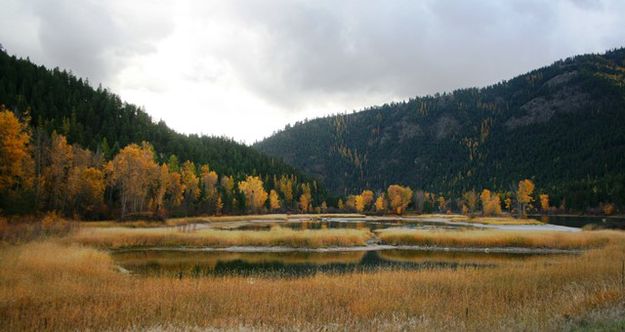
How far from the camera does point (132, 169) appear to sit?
76.2m

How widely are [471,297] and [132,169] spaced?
230ft

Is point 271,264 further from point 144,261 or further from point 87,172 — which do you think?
point 87,172

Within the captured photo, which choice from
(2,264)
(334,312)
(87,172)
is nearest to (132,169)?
(87,172)

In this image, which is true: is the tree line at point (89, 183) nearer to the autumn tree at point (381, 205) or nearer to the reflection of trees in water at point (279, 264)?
the reflection of trees in water at point (279, 264)

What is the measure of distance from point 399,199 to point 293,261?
464ft

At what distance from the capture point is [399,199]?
564ft

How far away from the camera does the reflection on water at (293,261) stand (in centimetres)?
2989

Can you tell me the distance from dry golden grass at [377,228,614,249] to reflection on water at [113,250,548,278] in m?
5.61

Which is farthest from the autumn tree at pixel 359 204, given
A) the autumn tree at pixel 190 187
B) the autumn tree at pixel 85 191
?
the autumn tree at pixel 85 191

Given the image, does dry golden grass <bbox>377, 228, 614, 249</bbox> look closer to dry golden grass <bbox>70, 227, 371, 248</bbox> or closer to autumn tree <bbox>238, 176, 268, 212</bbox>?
dry golden grass <bbox>70, 227, 371, 248</bbox>

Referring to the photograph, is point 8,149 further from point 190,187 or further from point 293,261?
point 190,187

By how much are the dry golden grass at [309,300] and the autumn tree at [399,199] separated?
148 metres

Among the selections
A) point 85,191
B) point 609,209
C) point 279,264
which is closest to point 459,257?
point 279,264

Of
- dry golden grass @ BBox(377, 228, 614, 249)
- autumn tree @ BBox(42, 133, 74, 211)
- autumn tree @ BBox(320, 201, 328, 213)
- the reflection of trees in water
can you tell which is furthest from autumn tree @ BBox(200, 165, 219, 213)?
the reflection of trees in water
